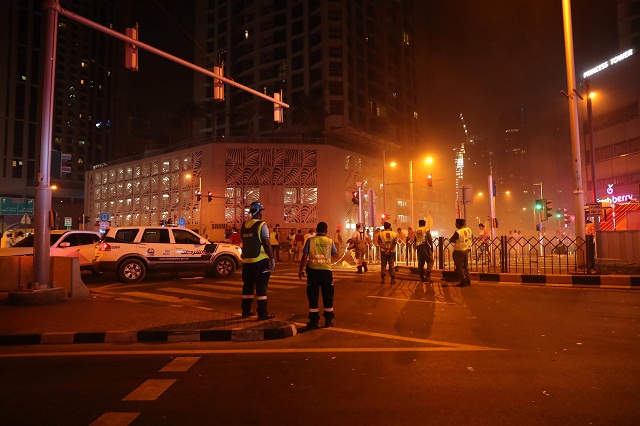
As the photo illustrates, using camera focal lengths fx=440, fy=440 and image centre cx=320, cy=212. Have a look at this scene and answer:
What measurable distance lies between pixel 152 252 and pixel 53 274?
4.67m

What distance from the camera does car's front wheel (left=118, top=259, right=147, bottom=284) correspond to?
14102mm

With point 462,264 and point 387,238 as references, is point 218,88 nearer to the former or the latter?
point 387,238

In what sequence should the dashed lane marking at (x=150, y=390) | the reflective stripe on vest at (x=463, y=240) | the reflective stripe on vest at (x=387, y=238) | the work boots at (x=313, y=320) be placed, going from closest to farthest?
the dashed lane marking at (x=150, y=390), the work boots at (x=313, y=320), the reflective stripe on vest at (x=463, y=240), the reflective stripe on vest at (x=387, y=238)

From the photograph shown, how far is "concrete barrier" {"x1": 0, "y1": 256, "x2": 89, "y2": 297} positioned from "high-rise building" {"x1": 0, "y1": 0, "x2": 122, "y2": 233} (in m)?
77.5

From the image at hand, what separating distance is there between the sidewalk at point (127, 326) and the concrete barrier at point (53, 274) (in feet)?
4.24

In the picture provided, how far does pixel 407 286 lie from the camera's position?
13016 mm

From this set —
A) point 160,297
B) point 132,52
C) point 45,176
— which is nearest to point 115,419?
point 45,176

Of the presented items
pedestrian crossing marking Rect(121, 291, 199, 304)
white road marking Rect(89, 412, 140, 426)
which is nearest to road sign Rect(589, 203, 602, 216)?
pedestrian crossing marking Rect(121, 291, 199, 304)

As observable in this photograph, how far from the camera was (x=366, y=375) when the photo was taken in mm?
4770

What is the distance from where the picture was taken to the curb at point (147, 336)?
21.5 feet

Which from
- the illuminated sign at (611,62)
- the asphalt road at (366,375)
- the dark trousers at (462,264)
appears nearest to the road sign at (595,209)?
the dark trousers at (462,264)

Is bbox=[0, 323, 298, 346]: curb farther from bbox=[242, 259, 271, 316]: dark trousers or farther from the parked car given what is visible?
the parked car

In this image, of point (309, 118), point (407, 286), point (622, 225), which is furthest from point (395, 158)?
point (407, 286)

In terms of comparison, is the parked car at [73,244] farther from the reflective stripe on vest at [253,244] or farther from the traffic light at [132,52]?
the reflective stripe on vest at [253,244]
